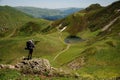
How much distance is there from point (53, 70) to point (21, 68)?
4.07 m

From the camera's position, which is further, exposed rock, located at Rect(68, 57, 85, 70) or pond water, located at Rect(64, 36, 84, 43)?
pond water, located at Rect(64, 36, 84, 43)

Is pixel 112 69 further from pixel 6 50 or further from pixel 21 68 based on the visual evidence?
pixel 6 50

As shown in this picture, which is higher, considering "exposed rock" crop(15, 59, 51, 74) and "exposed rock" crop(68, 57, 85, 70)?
"exposed rock" crop(15, 59, 51, 74)

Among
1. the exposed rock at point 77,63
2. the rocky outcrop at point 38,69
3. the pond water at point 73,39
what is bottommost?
the pond water at point 73,39

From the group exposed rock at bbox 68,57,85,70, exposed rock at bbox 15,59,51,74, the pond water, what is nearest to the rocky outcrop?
exposed rock at bbox 15,59,51,74

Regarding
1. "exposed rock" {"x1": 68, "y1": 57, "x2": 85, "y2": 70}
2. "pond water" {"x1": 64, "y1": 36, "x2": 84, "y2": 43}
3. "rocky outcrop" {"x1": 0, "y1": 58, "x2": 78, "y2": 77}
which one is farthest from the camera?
"pond water" {"x1": 64, "y1": 36, "x2": 84, "y2": 43}

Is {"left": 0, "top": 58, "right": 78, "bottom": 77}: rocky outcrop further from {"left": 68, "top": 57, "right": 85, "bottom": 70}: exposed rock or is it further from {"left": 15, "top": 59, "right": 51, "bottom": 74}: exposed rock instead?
{"left": 68, "top": 57, "right": 85, "bottom": 70}: exposed rock

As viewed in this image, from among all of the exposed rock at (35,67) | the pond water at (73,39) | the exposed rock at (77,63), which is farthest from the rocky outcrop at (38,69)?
the pond water at (73,39)

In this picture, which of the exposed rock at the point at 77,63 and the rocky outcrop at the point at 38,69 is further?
the exposed rock at the point at 77,63

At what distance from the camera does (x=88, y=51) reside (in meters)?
106

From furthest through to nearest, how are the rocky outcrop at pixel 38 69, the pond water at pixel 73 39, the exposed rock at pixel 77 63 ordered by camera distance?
the pond water at pixel 73 39 < the exposed rock at pixel 77 63 < the rocky outcrop at pixel 38 69

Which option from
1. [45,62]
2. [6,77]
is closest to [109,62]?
[45,62]

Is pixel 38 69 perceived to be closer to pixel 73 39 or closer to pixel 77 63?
pixel 77 63

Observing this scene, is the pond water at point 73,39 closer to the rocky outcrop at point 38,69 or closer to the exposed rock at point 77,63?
the exposed rock at point 77,63
